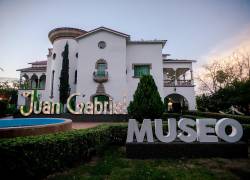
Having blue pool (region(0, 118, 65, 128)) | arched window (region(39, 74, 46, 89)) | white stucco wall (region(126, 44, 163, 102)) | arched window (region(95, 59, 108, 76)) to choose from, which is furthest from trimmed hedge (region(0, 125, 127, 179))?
arched window (region(39, 74, 46, 89))

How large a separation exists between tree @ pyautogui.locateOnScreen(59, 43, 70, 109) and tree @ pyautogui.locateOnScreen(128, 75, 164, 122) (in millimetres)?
16759

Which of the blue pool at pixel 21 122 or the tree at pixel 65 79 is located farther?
the tree at pixel 65 79

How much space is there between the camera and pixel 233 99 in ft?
81.8

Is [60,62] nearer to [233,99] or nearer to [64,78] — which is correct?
[64,78]

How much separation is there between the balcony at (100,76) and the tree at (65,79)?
18.3 ft

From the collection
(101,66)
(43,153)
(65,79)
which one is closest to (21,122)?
(43,153)

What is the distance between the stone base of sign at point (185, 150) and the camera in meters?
6.82

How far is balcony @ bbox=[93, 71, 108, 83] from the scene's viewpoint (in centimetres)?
2336

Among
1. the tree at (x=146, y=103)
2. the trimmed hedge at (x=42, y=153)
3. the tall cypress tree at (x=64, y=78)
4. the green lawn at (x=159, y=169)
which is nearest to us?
the trimmed hedge at (x=42, y=153)

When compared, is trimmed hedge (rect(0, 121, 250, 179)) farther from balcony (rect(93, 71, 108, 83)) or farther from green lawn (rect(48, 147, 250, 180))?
balcony (rect(93, 71, 108, 83))

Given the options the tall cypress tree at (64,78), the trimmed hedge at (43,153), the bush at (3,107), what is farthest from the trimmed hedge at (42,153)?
the bush at (3,107)

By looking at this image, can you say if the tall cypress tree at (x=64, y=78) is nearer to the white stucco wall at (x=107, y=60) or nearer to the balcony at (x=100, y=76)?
the white stucco wall at (x=107, y=60)

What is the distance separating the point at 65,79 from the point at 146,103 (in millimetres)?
18352

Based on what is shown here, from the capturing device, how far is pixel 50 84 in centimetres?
2870
